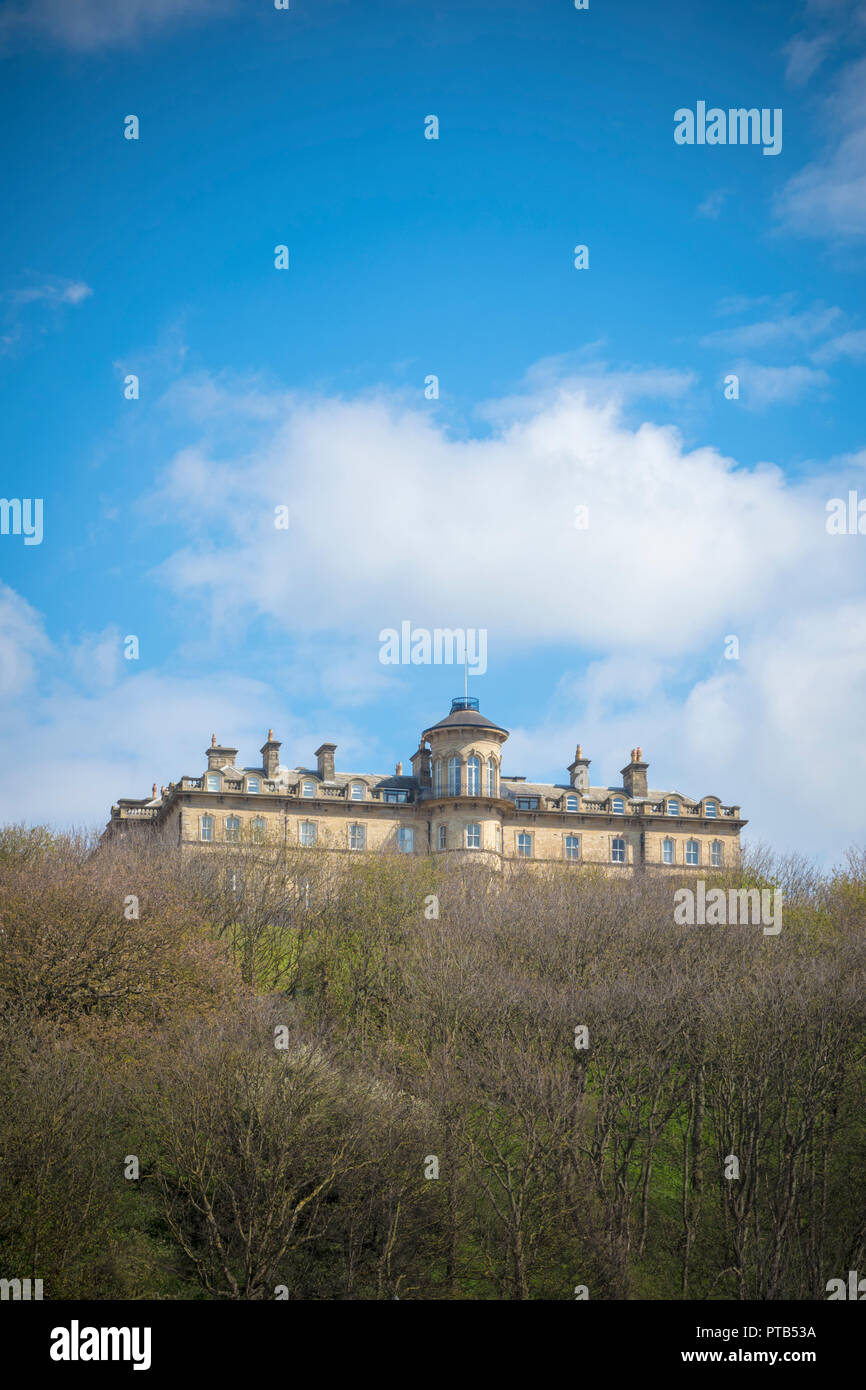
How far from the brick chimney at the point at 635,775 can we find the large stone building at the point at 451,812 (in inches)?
3.6

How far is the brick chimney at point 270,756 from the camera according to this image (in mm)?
97938

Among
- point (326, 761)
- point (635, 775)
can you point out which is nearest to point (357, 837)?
point (326, 761)

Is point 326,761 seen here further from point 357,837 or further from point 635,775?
point 635,775

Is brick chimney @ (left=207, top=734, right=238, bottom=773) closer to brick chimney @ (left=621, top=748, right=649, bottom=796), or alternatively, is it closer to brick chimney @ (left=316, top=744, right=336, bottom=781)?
brick chimney @ (left=316, top=744, right=336, bottom=781)

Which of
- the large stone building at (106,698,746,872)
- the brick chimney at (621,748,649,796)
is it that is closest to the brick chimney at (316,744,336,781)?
the large stone building at (106,698,746,872)

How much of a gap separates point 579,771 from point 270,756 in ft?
73.8

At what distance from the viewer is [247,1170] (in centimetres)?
4144

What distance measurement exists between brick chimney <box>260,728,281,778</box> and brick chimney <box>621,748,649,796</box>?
24786 mm

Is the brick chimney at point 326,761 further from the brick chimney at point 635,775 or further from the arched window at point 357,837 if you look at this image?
the brick chimney at point 635,775

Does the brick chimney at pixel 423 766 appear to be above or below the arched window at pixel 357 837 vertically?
above

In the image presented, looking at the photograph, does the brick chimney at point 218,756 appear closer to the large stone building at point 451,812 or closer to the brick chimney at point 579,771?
the large stone building at point 451,812

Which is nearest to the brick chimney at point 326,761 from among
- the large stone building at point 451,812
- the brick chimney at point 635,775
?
the large stone building at point 451,812
